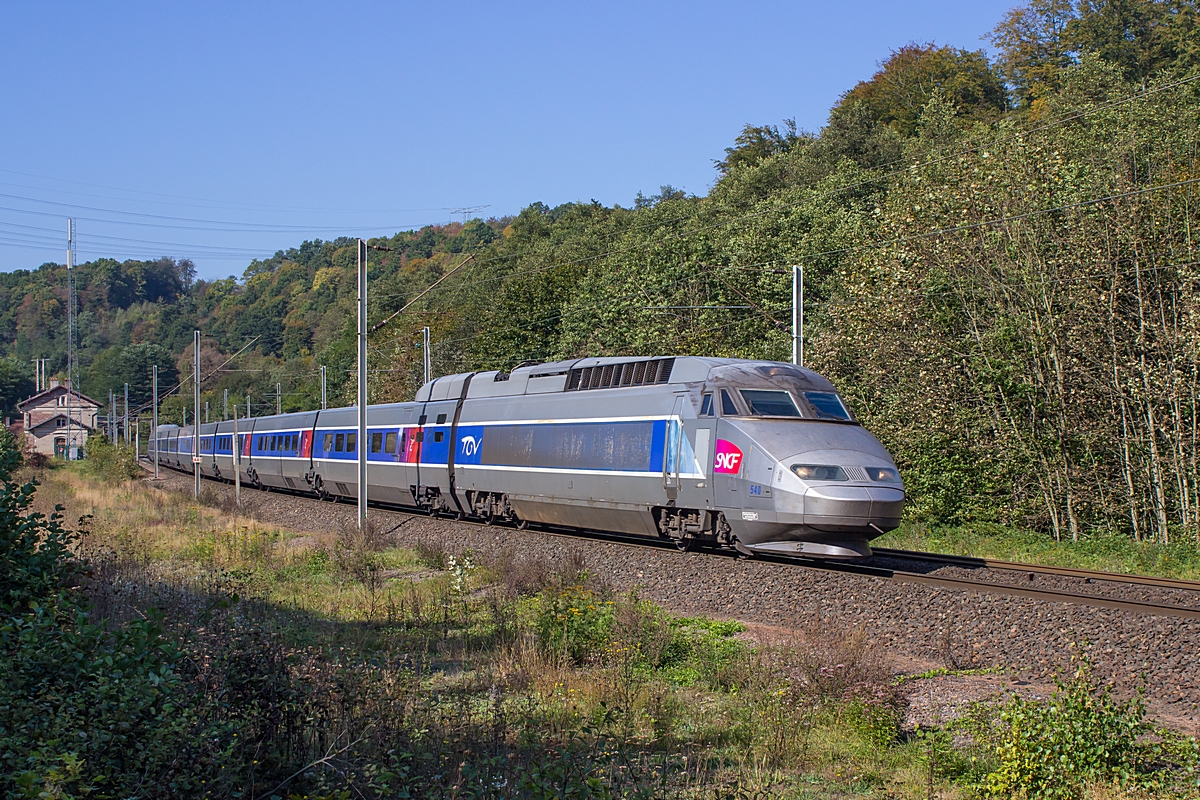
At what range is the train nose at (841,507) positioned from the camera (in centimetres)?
1338

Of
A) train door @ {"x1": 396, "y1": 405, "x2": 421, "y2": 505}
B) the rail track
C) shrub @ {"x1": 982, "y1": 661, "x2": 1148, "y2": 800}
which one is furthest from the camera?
train door @ {"x1": 396, "y1": 405, "x2": 421, "y2": 505}

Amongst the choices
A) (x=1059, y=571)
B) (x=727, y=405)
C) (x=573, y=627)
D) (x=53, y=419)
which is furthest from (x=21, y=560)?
(x=53, y=419)

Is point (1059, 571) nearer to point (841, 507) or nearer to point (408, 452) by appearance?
point (841, 507)

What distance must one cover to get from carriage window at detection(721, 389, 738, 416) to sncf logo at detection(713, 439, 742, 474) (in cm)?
47

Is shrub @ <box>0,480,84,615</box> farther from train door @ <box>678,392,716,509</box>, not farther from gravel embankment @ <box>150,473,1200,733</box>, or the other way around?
train door @ <box>678,392,716,509</box>

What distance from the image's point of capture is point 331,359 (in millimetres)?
93125

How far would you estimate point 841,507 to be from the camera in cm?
1336

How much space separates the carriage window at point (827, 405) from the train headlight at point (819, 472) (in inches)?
68.1

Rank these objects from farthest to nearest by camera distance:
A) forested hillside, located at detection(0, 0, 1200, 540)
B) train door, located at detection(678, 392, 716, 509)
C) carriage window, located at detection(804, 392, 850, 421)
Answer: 1. forested hillside, located at detection(0, 0, 1200, 540)
2. carriage window, located at detection(804, 392, 850, 421)
3. train door, located at detection(678, 392, 716, 509)

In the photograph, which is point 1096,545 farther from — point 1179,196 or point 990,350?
point 1179,196

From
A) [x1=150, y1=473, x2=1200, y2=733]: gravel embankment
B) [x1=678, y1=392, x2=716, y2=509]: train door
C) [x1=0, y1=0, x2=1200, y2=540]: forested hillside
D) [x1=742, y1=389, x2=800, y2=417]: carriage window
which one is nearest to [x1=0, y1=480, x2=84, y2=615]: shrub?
[x1=150, y1=473, x2=1200, y2=733]: gravel embankment

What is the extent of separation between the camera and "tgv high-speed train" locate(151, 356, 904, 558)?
13.8m

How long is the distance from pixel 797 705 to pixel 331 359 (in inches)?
3500

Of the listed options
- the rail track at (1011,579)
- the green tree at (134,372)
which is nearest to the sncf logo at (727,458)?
the rail track at (1011,579)
